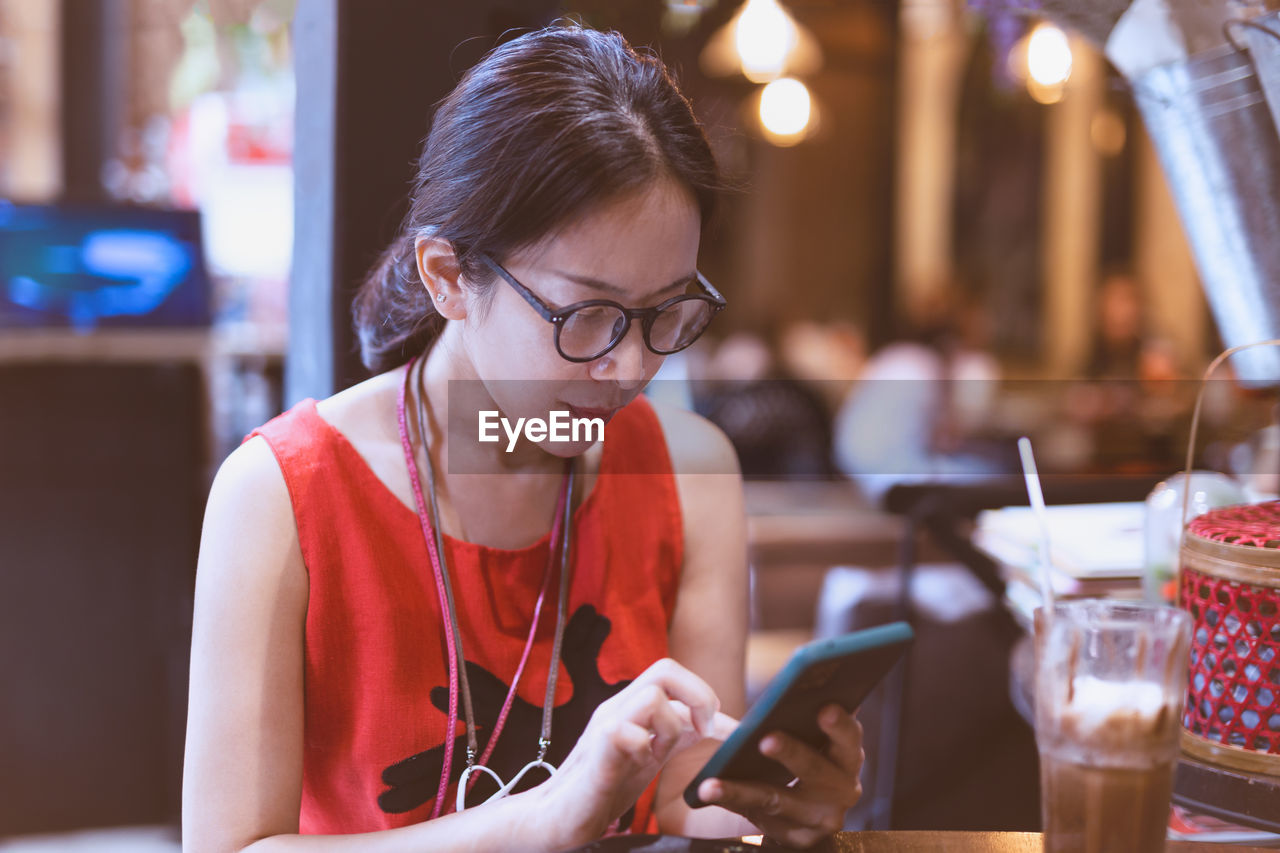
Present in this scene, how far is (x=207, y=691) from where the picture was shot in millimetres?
993

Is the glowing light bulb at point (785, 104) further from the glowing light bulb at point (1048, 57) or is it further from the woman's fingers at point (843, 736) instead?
→ the woman's fingers at point (843, 736)

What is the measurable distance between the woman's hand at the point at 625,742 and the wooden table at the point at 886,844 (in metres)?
0.04

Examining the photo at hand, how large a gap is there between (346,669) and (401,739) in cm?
9

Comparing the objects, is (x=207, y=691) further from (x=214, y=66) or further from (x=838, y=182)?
(x=838, y=182)

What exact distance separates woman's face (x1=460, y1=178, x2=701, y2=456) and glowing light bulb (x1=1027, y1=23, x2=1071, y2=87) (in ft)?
4.68

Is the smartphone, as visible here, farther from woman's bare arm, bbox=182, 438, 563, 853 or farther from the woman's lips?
the woman's lips

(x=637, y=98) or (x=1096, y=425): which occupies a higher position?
(x=637, y=98)

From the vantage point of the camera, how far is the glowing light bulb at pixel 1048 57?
2199mm

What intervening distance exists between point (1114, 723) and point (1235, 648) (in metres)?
0.32

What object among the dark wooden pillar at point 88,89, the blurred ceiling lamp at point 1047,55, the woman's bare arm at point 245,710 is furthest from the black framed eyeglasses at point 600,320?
the dark wooden pillar at point 88,89

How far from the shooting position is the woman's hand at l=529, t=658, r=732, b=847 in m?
0.83

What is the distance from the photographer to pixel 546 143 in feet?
3.22

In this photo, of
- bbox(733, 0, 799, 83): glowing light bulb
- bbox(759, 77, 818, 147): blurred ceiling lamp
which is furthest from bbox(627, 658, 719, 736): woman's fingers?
bbox(759, 77, 818, 147): blurred ceiling lamp

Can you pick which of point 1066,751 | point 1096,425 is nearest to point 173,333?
point 1066,751
